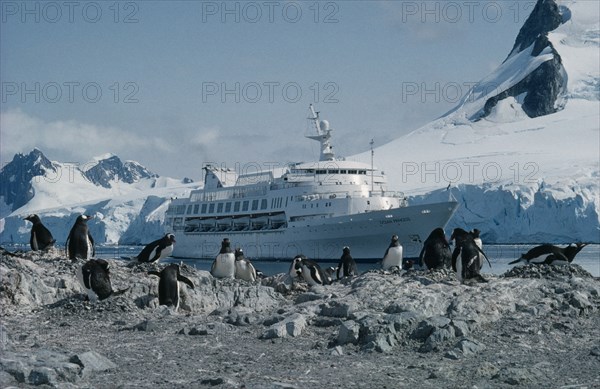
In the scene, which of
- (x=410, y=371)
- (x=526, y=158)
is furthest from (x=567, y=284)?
(x=526, y=158)

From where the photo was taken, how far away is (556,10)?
5984 inches

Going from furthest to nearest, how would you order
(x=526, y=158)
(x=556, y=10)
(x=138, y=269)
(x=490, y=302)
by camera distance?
(x=556, y=10) → (x=526, y=158) → (x=138, y=269) → (x=490, y=302)

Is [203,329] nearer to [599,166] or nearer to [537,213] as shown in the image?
[537,213]

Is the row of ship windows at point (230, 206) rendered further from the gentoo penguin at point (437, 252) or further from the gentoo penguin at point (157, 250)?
the gentoo penguin at point (437, 252)

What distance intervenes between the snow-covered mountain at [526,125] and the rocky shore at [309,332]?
Result: 65.7 m

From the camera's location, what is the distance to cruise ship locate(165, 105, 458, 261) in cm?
4478

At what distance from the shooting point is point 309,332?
10578 millimetres

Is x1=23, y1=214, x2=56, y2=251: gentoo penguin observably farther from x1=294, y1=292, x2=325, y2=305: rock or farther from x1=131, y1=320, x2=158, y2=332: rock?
x1=131, y1=320, x2=158, y2=332: rock

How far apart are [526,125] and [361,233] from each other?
10064cm

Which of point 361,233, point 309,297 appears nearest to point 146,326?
Result: point 309,297

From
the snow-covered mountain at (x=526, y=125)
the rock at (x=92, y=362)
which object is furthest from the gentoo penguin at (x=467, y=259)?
the snow-covered mountain at (x=526, y=125)

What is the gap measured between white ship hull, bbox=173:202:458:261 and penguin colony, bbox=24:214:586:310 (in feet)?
81.0

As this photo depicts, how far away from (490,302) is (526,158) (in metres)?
107

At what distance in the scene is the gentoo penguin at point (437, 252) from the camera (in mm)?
14915
